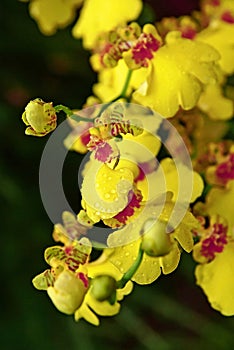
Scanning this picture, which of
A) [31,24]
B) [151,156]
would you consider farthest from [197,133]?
[31,24]

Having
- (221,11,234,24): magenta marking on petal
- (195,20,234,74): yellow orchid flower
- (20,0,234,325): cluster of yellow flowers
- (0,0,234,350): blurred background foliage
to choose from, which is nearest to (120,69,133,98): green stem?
(20,0,234,325): cluster of yellow flowers

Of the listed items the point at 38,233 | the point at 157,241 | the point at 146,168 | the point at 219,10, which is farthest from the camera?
the point at 38,233

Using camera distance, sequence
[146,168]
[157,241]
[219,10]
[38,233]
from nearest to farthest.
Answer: [157,241] → [146,168] → [219,10] → [38,233]

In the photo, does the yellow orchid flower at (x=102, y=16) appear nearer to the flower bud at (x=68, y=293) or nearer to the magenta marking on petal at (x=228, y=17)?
the magenta marking on petal at (x=228, y=17)

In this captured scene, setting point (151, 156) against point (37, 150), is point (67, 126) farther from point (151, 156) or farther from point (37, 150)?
point (37, 150)

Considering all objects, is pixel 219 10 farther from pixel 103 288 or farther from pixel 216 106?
pixel 103 288

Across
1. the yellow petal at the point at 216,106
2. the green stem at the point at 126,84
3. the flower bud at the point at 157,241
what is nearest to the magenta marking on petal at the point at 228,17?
the yellow petal at the point at 216,106

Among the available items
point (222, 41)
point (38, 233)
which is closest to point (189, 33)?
point (222, 41)
